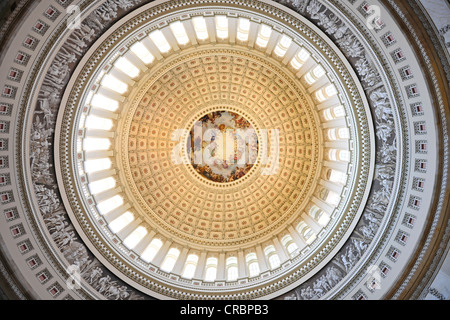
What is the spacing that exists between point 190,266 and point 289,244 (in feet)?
22.0

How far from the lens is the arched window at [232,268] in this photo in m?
19.4

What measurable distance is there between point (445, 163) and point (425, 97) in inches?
112

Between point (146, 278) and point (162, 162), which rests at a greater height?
point (162, 162)

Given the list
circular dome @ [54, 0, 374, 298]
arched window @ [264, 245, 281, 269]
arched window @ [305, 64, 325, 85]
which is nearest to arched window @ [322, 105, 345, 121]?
circular dome @ [54, 0, 374, 298]

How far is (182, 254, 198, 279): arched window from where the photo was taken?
1962cm

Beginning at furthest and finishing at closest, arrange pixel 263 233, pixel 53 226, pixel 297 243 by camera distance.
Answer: pixel 263 233
pixel 297 243
pixel 53 226

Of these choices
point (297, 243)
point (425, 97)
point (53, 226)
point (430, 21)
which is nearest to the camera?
point (430, 21)

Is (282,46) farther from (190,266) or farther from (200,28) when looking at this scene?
(190,266)

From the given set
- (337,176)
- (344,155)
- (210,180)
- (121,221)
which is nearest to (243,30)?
(344,155)

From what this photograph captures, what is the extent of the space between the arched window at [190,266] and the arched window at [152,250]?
220cm

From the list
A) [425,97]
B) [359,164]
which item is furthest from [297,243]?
[425,97]

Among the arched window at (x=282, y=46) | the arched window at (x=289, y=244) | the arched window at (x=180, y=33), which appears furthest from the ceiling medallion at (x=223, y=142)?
the arched window at (x=180, y=33)

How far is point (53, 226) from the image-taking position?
15453mm

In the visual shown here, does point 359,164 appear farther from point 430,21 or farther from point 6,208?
point 6,208
